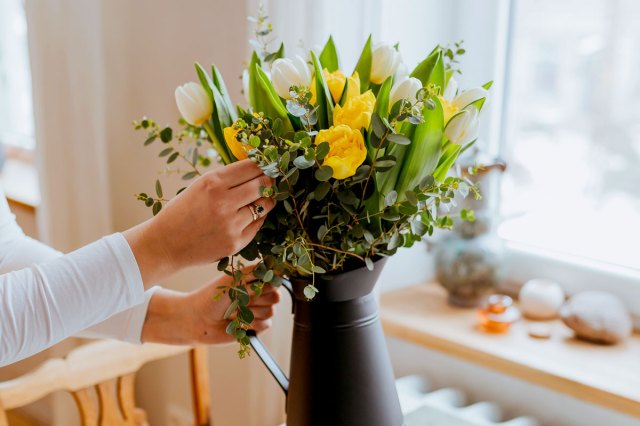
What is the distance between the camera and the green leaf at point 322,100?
89 centimetres

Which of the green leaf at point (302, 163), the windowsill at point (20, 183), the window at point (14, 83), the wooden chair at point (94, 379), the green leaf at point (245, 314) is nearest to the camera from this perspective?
the green leaf at point (302, 163)

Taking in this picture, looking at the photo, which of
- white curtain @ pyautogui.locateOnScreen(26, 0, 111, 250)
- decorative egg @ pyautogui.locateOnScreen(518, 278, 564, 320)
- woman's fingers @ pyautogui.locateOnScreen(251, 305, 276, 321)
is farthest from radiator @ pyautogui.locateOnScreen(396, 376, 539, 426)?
white curtain @ pyautogui.locateOnScreen(26, 0, 111, 250)

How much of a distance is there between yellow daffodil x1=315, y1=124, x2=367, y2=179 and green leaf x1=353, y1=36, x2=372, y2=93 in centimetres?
13

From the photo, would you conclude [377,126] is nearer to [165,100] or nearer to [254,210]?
[254,210]

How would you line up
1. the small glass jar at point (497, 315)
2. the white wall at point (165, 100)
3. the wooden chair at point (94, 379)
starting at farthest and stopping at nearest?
1. the white wall at point (165, 100)
2. the small glass jar at point (497, 315)
3. the wooden chair at point (94, 379)

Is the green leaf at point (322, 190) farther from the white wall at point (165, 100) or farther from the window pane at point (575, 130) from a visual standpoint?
the window pane at point (575, 130)

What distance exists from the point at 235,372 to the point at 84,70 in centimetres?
81

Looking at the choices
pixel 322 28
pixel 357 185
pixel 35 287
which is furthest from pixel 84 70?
pixel 357 185

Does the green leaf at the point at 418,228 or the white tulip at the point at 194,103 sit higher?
the white tulip at the point at 194,103

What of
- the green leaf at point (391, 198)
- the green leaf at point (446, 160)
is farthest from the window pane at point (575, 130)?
the green leaf at point (391, 198)

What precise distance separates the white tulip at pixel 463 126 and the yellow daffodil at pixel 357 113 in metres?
0.09

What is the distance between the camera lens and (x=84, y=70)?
188 centimetres

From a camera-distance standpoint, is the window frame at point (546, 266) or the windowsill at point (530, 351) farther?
the window frame at point (546, 266)

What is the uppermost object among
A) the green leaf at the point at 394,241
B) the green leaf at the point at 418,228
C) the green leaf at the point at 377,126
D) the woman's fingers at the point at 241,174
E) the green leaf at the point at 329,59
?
the green leaf at the point at 329,59
